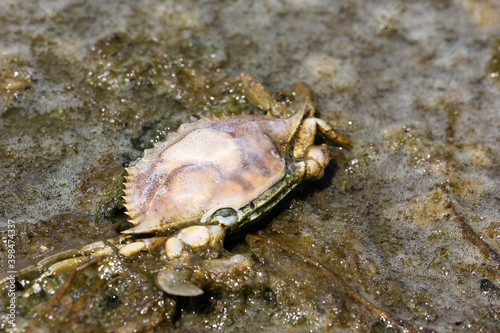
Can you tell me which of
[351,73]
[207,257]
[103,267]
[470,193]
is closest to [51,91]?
[103,267]

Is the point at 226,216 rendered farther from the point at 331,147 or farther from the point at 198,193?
the point at 331,147

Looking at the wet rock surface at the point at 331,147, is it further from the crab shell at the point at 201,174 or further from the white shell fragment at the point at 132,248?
the crab shell at the point at 201,174

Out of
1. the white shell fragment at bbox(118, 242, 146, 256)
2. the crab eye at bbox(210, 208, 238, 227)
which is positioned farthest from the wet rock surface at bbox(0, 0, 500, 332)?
the crab eye at bbox(210, 208, 238, 227)

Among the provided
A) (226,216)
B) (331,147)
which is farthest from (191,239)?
(331,147)

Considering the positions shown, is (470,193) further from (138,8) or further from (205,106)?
(138,8)

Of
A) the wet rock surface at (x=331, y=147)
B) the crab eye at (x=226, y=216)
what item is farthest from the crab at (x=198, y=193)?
the wet rock surface at (x=331, y=147)

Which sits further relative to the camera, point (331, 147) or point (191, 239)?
point (331, 147)
